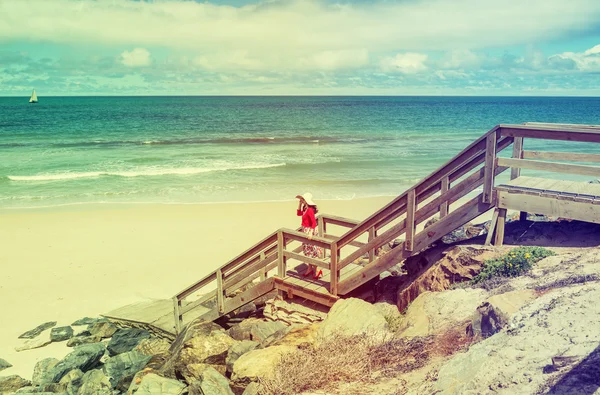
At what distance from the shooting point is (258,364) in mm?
6523

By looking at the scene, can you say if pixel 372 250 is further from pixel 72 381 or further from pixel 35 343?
pixel 35 343

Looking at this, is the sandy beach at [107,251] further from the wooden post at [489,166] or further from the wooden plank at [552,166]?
the wooden plank at [552,166]

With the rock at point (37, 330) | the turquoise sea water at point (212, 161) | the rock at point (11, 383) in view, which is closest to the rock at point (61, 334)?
the rock at point (37, 330)

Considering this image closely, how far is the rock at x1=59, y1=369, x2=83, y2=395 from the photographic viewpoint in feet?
27.1

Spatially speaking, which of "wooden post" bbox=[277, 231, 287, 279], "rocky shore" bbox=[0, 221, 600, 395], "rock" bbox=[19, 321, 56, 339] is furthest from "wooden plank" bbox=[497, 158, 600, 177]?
"rock" bbox=[19, 321, 56, 339]

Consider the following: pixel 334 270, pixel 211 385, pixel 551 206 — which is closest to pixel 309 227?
pixel 334 270

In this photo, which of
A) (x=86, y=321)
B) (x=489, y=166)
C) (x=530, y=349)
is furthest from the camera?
(x=86, y=321)

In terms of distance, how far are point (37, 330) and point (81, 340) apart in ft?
3.94

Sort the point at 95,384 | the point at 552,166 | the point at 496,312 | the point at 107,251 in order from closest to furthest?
the point at 496,312
the point at 552,166
the point at 95,384
the point at 107,251

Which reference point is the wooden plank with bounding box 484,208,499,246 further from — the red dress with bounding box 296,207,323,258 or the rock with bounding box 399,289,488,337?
the red dress with bounding box 296,207,323,258

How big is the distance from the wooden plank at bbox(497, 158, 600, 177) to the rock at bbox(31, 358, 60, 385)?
8.04m

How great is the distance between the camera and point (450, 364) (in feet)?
17.2

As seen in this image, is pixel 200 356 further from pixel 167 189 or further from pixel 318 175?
pixel 318 175

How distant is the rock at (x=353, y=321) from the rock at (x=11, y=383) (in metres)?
5.51
